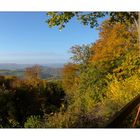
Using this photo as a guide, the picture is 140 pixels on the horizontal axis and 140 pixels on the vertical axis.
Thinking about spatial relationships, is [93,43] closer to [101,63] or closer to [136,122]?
[101,63]

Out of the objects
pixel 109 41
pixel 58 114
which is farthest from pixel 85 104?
pixel 109 41

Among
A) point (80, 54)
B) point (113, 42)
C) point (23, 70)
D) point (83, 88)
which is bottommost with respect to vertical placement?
point (83, 88)

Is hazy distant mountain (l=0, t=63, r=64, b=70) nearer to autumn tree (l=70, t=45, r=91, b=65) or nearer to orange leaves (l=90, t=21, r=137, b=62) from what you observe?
autumn tree (l=70, t=45, r=91, b=65)

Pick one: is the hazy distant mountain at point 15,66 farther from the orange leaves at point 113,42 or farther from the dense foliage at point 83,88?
the orange leaves at point 113,42

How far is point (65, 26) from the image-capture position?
8.05 meters

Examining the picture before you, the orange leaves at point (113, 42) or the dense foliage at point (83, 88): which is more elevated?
the orange leaves at point (113, 42)

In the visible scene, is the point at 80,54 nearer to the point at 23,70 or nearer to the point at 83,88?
the point at 83,88

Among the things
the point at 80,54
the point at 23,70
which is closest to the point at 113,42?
the point at 80,54

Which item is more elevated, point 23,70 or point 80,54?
point 80,54

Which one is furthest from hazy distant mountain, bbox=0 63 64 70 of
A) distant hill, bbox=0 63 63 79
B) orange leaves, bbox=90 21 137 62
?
orange leaves, bbox=90 21 137 62

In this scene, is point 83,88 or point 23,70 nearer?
point 23,70

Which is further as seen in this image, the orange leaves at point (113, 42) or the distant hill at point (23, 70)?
the orange leaves at point (113, 42)

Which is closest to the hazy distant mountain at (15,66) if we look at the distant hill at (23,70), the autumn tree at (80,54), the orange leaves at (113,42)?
the distant hill at (23,70)
